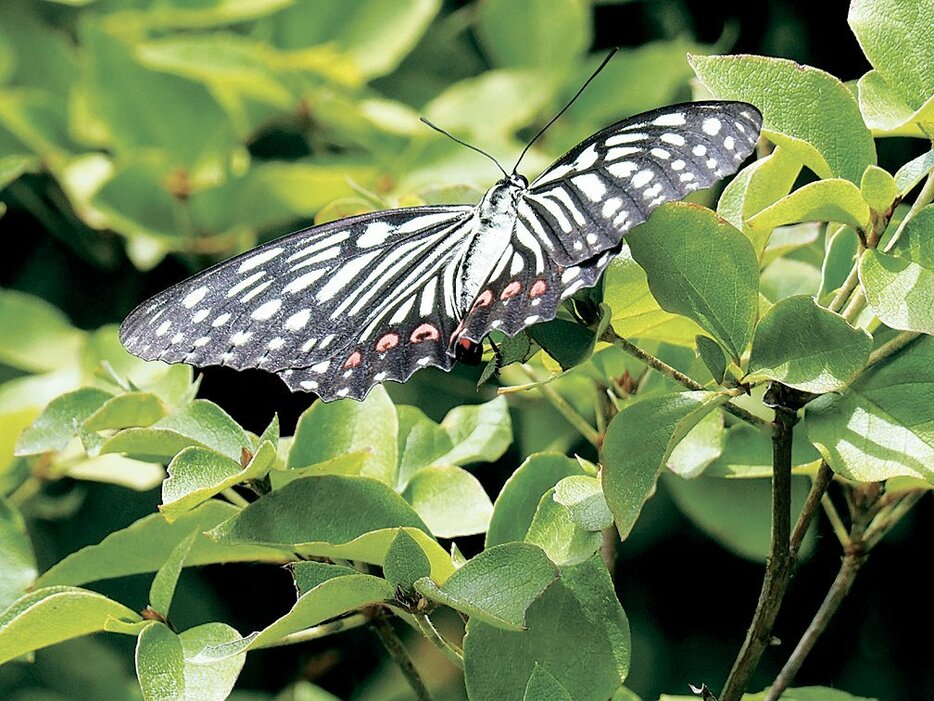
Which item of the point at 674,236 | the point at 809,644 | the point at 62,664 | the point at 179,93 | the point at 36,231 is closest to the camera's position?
the point at 674,236

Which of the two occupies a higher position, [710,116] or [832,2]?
[710,116]

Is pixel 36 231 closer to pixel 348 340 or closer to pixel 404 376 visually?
pixel 348 340

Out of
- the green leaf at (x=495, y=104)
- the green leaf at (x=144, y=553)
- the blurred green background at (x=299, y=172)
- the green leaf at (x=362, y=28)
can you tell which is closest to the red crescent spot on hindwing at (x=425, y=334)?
the green leaf at (x=144, y=553)

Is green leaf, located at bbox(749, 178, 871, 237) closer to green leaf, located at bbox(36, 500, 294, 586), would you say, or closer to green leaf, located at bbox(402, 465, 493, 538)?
green leaf, located at bbox(402, 465, 493, 538)

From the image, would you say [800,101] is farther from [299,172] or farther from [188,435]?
[299,172]

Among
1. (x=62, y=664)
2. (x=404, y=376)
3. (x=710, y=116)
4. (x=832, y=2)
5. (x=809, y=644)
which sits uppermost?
(x=710, y=116)

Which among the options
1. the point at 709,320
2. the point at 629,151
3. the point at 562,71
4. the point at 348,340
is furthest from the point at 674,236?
the point at 562,71
